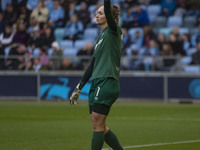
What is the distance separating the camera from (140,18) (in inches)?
1019

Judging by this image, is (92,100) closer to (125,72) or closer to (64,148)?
(64,148)

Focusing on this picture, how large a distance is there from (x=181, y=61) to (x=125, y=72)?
2.30 metres

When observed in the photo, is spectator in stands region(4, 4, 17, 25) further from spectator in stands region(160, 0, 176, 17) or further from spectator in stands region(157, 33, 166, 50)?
spectator in stands region(157, 33, 166, 50)

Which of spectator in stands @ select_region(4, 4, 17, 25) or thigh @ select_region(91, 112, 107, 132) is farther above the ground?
thigh @ select_region(91, 112, 107, 132)

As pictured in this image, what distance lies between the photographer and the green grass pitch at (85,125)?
33.3 feet

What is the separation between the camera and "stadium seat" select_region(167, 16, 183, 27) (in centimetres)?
2566

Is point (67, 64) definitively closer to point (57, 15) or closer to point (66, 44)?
point (66, 44)

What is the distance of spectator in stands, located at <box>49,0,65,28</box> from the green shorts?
20.8 metres

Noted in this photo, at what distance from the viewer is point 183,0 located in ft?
86.6

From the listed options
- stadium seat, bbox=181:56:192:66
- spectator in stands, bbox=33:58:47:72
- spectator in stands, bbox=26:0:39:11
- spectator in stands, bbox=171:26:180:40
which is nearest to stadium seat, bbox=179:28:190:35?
spectator in stands, bbox=171:26:180:40

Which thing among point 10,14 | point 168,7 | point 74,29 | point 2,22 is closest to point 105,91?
point 74,29

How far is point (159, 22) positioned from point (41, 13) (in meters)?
6.08

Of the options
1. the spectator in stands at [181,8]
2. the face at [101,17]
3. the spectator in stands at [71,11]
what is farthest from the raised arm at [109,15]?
the spectator in stands at [71,11]

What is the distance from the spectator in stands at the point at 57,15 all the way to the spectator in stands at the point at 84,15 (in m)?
1.10
